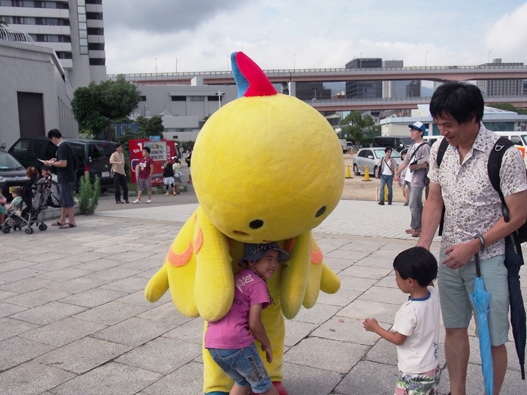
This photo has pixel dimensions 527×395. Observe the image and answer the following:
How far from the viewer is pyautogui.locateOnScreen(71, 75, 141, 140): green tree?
3734 cm

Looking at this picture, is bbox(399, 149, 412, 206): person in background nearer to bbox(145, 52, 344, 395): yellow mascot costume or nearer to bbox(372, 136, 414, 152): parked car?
bbox(145, 52, 344, 395): yellow mascot costume

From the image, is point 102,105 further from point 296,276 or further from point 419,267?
point 419,267

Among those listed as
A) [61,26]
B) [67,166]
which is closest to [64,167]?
[67,166]

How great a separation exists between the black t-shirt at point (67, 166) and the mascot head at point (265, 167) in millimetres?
7401

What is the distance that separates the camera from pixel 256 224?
246 cm

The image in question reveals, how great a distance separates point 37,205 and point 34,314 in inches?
194

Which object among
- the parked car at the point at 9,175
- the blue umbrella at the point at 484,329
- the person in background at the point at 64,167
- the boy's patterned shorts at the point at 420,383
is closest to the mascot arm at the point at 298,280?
the boy's patterned shorts at the point at 420,383

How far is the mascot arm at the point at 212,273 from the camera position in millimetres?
2516

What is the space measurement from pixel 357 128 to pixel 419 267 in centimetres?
7013

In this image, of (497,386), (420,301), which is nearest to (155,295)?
(420,301)

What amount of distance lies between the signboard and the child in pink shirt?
1635 centimetres

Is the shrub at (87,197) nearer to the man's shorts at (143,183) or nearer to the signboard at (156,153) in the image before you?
the man's shorts at (143,183)

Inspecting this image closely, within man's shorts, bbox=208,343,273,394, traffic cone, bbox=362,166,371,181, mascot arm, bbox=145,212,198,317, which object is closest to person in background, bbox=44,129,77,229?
mascot arm, bbox=145,212,198,317

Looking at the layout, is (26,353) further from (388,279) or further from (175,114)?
(175,114)
